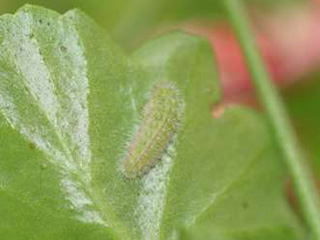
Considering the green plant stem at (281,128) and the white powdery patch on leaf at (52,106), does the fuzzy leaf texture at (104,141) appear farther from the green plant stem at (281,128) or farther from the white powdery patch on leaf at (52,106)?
the green plant stem at (281,128)

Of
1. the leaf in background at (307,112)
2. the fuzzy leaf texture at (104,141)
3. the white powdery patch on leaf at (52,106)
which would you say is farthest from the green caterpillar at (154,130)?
the leaf in background at (307,112)

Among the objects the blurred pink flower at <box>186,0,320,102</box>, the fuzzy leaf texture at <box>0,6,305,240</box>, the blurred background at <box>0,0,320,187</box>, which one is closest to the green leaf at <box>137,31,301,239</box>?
the fuzzy leaf texture at <box>0,6,305,240</box>

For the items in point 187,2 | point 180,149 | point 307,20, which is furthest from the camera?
point 307,20

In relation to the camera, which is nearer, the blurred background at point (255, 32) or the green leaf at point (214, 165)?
the green leaf at point (214, 165)

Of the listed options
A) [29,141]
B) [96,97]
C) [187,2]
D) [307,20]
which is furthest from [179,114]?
[307,20]

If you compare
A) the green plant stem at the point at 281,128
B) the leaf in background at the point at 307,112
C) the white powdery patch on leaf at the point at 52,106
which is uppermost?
the white powdery patch on leaf at the point at 52,106

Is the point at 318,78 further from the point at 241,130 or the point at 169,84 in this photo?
the point at 169,84
